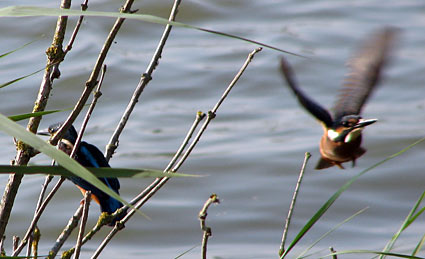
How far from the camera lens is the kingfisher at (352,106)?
197cm

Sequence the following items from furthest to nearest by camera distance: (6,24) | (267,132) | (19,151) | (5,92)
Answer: (6,24) < (5,92) < (267,132) < (19,151)

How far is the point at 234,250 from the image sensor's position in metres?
4.40

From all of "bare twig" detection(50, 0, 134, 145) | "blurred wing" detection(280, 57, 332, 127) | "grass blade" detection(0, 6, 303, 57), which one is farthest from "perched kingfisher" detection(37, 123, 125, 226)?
"grass blade" detection(0, 6, 303, 57)

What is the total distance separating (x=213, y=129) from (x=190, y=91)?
25.7 inches

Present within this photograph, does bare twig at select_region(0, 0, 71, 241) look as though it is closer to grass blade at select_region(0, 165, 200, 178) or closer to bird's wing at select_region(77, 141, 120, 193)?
bird's wing at select_region(77, 141, 120, 193)

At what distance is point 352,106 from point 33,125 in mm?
791

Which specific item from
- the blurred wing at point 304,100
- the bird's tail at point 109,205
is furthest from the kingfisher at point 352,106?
the bird's tail at point 109,205

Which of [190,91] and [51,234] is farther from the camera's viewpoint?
[190,91]

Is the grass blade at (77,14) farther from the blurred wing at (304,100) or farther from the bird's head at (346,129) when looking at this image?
the bird's head at (346,129)

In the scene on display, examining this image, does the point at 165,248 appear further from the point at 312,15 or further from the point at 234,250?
the point at 312,15

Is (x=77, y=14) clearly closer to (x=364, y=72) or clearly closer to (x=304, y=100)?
(x=304, y=100)

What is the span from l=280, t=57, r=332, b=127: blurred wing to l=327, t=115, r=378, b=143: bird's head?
0.11ft

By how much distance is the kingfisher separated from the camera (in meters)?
1.97

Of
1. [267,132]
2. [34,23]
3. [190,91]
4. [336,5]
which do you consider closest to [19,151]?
[267,132]
